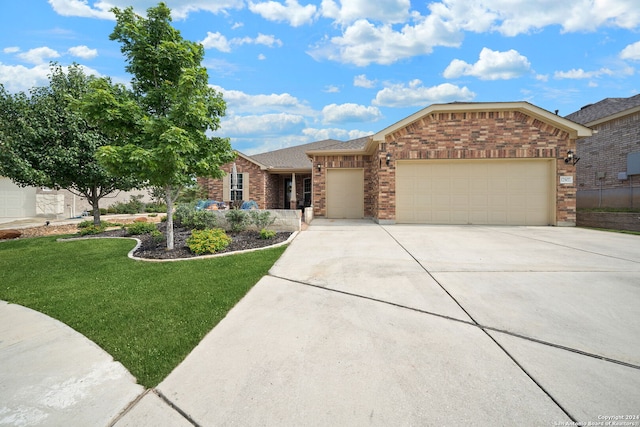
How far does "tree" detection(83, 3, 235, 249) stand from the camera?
225 inches

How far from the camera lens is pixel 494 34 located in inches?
467

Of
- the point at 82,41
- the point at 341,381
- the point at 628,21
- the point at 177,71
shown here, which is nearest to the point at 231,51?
the point at 82,41

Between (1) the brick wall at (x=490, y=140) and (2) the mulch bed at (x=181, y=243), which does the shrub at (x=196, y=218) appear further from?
(1) the brick wall at (x=490, y=140)

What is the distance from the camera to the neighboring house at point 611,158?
42.0ft

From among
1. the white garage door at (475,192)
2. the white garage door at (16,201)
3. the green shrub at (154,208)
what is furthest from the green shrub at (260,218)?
the white garage door at (16,201)

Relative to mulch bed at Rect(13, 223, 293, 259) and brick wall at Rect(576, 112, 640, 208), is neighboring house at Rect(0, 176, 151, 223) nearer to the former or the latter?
mulch bed at Rect(13, 223, 293, 259)

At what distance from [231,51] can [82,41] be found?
510cm

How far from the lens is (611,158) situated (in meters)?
14.1


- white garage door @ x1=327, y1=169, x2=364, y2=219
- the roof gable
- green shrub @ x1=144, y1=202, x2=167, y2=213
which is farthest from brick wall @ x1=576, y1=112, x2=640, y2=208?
green shrub @ x1=144, y1=202, x2=167, y2=213

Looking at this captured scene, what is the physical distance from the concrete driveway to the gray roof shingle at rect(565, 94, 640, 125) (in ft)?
47.7

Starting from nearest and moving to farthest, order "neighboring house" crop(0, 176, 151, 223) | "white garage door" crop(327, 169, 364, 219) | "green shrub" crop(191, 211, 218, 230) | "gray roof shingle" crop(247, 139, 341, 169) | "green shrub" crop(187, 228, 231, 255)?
"green shrub" crop(187, 228, 231, 255) → "green shrub" crop(191, 211, 218, 230) → "white garage door" crop(327, 169, 364, 219) → "gray roof shingle" crop(247, 139, 341, 169) → "neighboring house" crop(0, 176, 151, 223)

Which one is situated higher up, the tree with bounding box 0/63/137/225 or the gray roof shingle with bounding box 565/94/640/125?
the gray roof shingle with bounding box 565/94/640/125

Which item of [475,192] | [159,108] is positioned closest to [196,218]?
[159,108]

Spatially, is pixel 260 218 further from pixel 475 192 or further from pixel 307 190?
pixel 307 190
